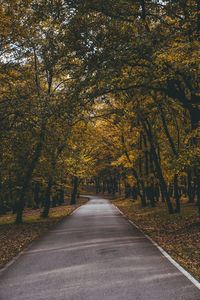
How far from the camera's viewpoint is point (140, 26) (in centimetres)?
984

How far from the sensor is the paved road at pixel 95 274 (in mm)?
5051

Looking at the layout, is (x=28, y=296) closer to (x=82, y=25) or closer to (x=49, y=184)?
(x=82, y=25)

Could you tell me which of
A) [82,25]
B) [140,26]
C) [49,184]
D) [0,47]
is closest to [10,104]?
[0,47]

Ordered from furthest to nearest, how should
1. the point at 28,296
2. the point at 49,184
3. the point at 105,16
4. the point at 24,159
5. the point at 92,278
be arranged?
the point at 49,184
the point at 24,159
the point at 105,16
the point at 92,278
the point at 28,296

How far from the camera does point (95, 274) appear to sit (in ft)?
20.4

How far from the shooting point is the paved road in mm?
5051

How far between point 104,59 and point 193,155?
5018 millimetres

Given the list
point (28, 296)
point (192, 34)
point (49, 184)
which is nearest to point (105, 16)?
point (192, 34)

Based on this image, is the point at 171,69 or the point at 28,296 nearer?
the point at 28,296

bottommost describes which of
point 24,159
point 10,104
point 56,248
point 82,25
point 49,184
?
point 56,248

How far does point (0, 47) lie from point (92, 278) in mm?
10945

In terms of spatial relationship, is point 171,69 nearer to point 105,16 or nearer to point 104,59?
point 104,59

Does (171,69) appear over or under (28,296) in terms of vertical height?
over

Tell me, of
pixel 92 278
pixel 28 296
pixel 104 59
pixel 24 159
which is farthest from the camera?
pixel 24 159
